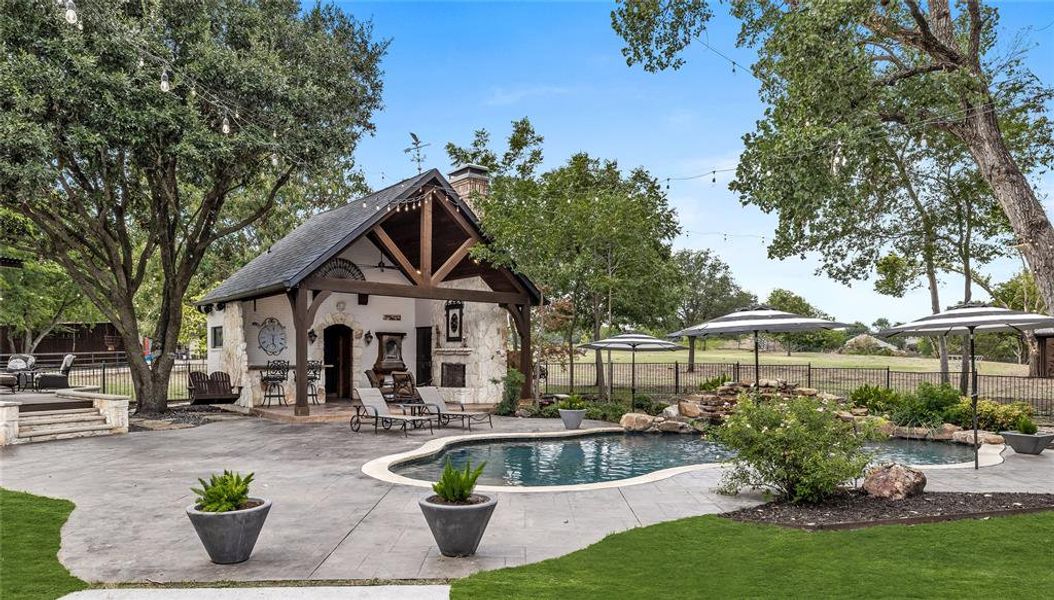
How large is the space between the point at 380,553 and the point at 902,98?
31.7 ft

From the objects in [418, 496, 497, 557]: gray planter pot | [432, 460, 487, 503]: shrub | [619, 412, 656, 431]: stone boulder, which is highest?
[432, 460, 487, 503]: shrub

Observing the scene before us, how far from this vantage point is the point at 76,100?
11641mm

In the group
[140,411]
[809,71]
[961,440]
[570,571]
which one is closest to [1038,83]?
[809,71]

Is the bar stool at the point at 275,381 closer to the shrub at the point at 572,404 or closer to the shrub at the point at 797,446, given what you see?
the shrub at the point at 572,404

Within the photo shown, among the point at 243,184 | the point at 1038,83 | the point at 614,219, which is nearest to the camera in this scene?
the point at 1038,83

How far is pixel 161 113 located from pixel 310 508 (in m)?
8.47

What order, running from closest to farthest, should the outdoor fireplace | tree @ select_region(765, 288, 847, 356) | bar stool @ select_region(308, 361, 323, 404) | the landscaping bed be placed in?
the landscaping bed, bar stool @ select_region(308, 361, 323, 404), the outdoor fireplace, tree @ select_region(765, 288, 847, 356)

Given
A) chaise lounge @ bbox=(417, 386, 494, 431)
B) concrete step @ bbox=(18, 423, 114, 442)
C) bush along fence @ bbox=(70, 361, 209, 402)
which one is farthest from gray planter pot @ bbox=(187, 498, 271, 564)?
bush along fence @ bbox=(70, 361, 209, 402)

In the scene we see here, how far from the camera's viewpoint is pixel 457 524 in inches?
206

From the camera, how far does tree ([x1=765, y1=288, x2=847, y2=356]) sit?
49750 mm

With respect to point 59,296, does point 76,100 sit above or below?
above

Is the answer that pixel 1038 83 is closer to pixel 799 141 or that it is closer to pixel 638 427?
pixel 799 141

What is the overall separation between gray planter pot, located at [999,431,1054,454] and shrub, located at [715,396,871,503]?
198 inches

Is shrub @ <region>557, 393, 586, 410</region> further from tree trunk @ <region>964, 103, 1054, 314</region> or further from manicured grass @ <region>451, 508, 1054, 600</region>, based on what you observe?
manicured grass @ <region>451, 508, 1054, 600</region>
